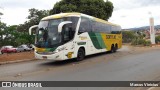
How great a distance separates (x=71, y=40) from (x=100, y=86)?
8.44 m

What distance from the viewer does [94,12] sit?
112 feet

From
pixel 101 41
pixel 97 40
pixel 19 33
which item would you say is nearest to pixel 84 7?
pixel 101 41

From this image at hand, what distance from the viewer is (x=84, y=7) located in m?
33.7

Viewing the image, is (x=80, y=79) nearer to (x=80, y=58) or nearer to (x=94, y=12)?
(x=80, y=58)

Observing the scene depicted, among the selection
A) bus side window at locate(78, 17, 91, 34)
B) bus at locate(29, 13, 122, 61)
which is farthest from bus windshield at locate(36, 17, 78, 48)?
bus side window at locate(78, 17, 91, 34)

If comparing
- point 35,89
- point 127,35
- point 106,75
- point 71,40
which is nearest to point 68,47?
point 71,40

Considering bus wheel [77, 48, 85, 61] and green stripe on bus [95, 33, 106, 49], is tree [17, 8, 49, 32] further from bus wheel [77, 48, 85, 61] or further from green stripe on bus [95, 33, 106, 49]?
bus wheel [77, 48, 85, 61]

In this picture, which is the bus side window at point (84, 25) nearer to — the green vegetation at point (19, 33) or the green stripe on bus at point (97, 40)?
the green stripe on bus at point (97, 40)

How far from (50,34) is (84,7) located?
662 inches

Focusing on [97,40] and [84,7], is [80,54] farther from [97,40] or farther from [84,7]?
[84,7]

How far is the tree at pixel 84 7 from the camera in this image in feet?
109

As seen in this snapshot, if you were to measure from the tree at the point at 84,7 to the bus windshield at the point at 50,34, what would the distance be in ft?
48.6

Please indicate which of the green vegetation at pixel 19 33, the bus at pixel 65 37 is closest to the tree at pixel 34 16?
the green vegetation at pixel 19 33

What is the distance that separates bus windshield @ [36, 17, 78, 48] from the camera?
17.3m
